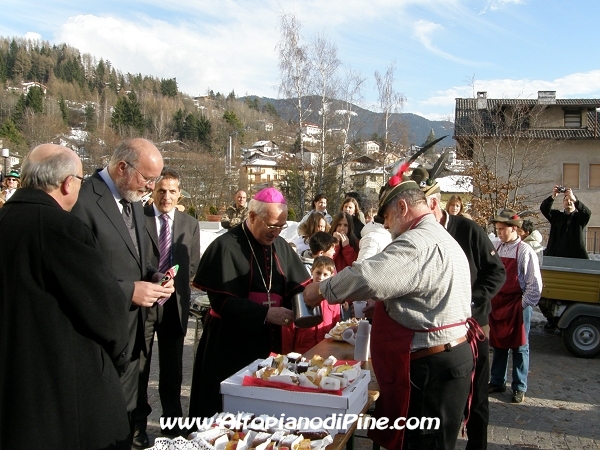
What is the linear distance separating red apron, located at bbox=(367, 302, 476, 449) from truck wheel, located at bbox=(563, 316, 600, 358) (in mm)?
5457

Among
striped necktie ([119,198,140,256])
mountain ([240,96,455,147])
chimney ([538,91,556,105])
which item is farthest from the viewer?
chimney ([538,91,556,105])

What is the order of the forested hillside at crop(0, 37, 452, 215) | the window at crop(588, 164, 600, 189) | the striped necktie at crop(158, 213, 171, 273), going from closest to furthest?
1. the striped necktie at crop(158, 213, 171, 273)
2. the window at crop(588, 164, 600, 189)
3. the forested hillside at crop(0, 37, 452, 215)

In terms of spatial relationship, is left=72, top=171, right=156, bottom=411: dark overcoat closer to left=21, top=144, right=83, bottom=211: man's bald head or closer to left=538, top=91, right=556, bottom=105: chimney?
left=21, top=144, right=83, bottom=211: man's bald head

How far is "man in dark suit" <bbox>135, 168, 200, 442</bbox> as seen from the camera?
441 centimetres

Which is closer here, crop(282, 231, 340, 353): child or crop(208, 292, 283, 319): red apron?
crop(208, 292, 283, 319): red apron

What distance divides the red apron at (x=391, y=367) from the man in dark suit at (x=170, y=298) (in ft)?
6.96

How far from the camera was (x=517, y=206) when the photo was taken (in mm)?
19297

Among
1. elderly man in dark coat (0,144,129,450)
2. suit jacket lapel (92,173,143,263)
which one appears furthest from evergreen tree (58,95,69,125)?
elderly man in dark coat (0,144,129,450)

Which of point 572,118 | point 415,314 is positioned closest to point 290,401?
point 415,314

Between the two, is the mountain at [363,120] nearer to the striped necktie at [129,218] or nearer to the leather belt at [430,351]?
the striped necktie at [129,218]

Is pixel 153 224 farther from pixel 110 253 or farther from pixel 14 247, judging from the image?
pixel 14 247

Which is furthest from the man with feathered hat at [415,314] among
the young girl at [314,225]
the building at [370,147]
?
the building at [370,147]

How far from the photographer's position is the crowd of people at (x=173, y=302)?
2.16 meters

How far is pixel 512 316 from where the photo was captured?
5758mm
